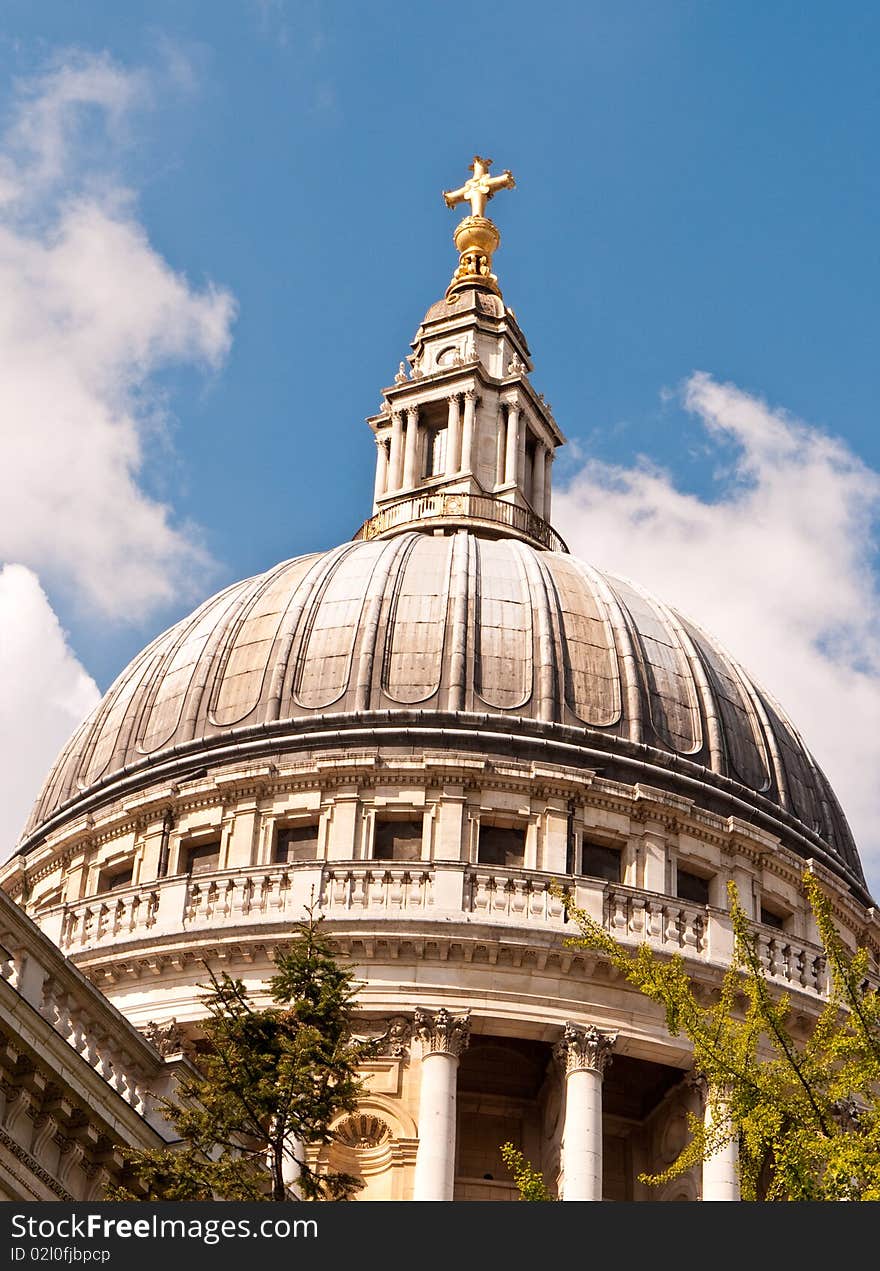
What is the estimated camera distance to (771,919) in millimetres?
46219

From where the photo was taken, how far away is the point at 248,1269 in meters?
12.9

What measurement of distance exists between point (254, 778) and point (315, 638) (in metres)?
4.30

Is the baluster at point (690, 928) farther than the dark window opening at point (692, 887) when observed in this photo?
No

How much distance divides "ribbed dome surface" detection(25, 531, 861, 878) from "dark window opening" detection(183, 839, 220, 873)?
2.44 metres

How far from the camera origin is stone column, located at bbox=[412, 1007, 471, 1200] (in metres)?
37.7

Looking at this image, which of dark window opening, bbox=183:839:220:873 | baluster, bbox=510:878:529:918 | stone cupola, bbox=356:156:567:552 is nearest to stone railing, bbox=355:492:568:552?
stone cupola, bbox=356:156:567:552

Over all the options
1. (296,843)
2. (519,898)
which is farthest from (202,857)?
(519,898)

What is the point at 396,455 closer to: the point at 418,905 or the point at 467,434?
the point at 467,434

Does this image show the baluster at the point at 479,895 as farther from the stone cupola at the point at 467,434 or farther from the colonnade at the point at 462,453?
the colonnade at the point at 462,453

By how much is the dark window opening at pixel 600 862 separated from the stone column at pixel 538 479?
1499cm

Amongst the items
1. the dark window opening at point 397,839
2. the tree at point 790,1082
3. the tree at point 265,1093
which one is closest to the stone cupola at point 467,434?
the dark window opening at point 397,839

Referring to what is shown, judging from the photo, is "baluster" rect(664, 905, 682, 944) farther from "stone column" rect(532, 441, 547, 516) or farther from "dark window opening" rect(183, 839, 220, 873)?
"stone column" rect(532, 441, 547, 516)

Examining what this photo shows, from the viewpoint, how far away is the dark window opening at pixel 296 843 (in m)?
43.8

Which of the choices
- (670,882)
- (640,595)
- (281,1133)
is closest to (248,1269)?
(281,1133)
